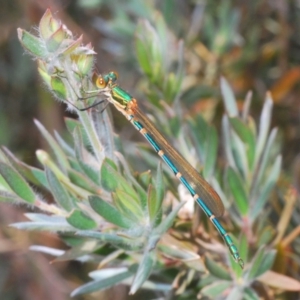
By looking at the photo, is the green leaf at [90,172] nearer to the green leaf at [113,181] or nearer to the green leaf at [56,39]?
the green leaf at [113,181]

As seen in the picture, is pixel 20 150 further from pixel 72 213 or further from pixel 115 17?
pixel 72 213

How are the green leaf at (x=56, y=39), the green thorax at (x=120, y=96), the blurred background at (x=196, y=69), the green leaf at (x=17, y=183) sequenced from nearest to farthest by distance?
the green leaf at (x=56, y=39) < the green leaf at (x=17, y=183) < the green thorax at (x=120, y=96) < the blurred background at (x=196, y=69)

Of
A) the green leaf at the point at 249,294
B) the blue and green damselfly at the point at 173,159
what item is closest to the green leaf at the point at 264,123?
the blue and green damselfly at the point at 173,159

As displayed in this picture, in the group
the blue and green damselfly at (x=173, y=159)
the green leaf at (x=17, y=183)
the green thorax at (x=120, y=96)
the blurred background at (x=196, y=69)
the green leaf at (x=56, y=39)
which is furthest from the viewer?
the blurred background at (x=196, y=69)

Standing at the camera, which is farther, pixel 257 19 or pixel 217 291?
pixel 257 19

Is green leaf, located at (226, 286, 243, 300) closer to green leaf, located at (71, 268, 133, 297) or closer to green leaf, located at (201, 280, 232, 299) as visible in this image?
green leaf, located at (201, 280, 232, 299)

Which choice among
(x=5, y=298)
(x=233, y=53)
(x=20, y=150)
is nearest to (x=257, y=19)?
(x=233, y=53)

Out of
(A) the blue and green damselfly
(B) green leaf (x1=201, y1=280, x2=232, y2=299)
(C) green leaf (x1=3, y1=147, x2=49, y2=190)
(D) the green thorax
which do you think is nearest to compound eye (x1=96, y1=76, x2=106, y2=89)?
(A) the blue and green damselfly
